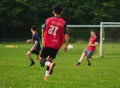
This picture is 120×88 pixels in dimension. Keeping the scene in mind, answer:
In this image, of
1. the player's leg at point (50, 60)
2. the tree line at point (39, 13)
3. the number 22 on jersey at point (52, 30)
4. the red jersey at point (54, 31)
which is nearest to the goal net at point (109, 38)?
the player's leg at point (50, 60)

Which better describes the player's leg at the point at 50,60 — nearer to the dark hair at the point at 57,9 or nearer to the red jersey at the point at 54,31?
the red jersey at the point at 54,31

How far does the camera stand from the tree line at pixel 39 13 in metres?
81.1

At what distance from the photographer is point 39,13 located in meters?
88.6

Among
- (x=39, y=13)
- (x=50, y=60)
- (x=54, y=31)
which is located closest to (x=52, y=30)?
(x=54, y=31)

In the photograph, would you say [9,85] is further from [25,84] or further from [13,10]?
[13,10]

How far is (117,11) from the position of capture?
8481cm

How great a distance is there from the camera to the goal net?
33.3 metres

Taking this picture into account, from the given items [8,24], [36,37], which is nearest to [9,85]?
[36,37]

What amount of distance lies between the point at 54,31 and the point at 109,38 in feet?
71.4

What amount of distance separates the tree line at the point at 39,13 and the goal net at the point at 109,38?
47.1 metres

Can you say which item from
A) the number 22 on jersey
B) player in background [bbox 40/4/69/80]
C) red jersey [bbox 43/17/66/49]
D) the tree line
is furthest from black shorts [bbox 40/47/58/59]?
the tree line

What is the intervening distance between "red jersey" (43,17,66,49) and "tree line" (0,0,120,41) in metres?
67.5

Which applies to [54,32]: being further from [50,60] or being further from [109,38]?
[109,38]

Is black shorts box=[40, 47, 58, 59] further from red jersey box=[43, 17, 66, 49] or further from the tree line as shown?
the tree line
